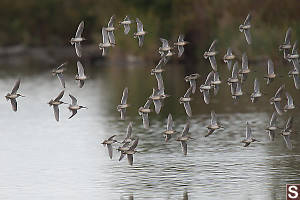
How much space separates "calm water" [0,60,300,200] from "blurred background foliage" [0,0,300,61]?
1168cm

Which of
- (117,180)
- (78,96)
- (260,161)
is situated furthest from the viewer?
(78,96)

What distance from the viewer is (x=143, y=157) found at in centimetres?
2411

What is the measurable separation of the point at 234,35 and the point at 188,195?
122 ft

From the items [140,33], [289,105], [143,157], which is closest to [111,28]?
[140,33]

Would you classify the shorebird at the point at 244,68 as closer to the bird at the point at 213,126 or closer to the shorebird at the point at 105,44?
the bird at the point at 213,126

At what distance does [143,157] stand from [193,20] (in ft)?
131

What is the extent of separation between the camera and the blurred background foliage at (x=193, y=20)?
52.3 meters

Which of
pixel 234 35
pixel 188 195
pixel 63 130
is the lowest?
pixel 188 195

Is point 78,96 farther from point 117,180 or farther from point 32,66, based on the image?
point 32,66

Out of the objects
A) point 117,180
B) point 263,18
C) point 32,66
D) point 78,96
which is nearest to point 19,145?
point 117,180

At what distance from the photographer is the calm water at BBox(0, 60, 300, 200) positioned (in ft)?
64.5

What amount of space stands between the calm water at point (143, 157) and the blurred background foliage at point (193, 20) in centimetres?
1168

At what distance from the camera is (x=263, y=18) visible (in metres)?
54.6

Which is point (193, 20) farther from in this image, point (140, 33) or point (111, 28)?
point (111, 28)
